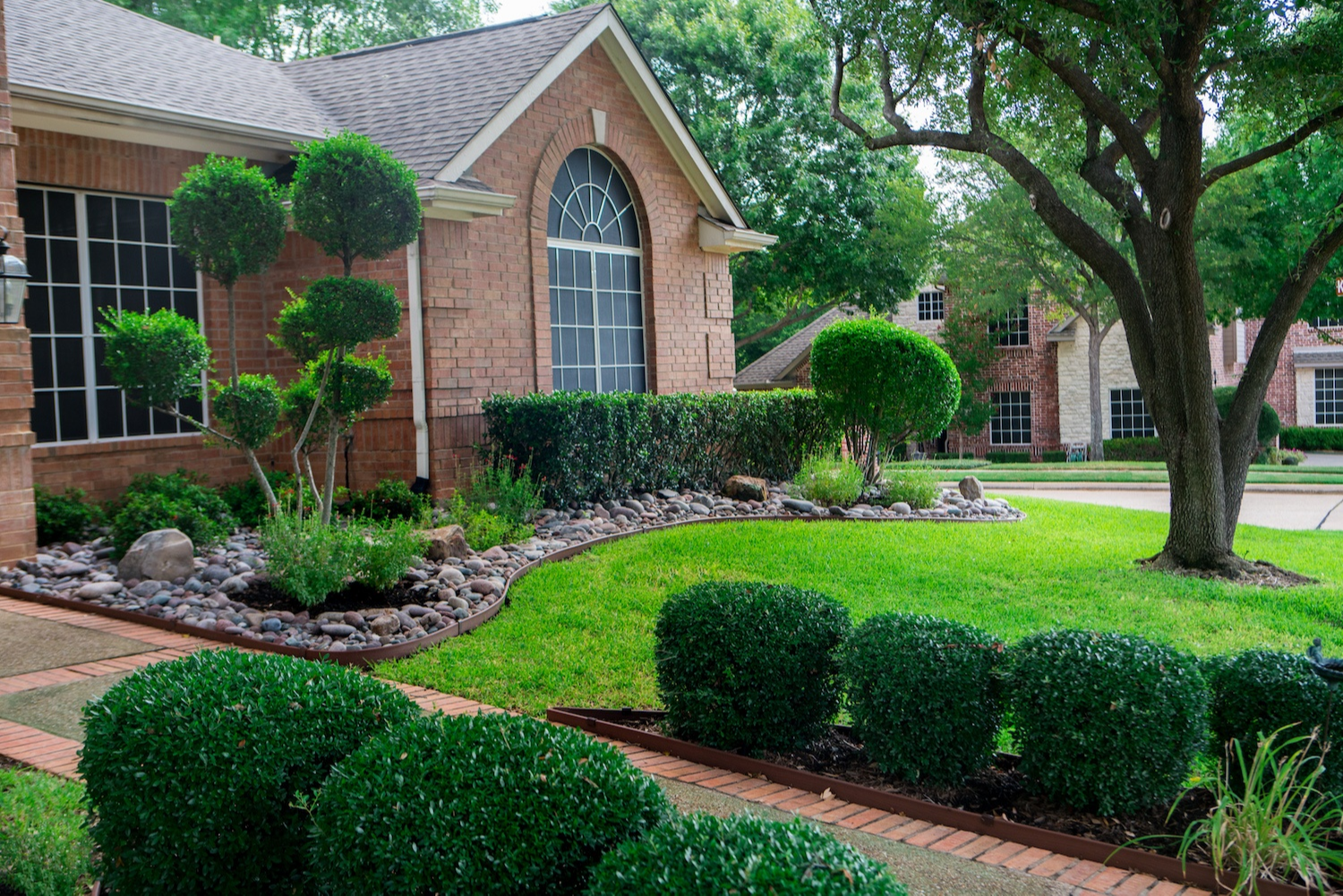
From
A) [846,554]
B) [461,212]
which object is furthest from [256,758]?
[461,212]

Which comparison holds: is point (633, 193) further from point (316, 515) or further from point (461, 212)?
point (316, 515)

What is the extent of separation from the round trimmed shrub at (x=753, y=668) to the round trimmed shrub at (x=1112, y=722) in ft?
2.95

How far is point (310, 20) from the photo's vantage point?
28.9 meters

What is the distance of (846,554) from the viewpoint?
9312mm

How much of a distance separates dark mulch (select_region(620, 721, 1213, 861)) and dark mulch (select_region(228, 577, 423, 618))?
3.77 m

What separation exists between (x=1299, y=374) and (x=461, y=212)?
3522 centimetres

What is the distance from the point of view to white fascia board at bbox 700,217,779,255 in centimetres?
1517

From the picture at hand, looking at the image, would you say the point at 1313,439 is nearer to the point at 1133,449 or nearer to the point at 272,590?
the point at 1133,449

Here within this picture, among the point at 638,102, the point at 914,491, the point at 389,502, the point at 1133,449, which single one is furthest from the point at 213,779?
the point at 1133,449

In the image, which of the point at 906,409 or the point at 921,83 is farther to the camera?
the point at 906,409

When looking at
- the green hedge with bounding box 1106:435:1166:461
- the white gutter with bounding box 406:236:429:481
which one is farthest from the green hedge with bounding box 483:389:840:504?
the green hedge with bounding box 1106:435:1166:461

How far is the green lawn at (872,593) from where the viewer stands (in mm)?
5980

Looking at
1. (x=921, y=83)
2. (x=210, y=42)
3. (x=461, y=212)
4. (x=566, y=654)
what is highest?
(x=210, y=42)

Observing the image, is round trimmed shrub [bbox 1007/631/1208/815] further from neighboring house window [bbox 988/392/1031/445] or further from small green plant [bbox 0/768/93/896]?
neighboring house window [bbox 988/392/1031/445]
